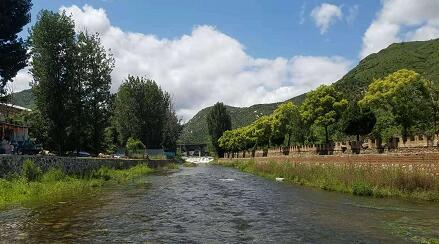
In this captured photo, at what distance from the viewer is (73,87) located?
156 feet

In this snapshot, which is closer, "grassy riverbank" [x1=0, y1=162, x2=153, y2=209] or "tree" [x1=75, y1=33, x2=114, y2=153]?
"grassy riverbank" [x1=0, y1=162, x2=153, y2=209]

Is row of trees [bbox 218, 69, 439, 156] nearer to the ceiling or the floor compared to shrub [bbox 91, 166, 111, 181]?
nearer to the ceiling

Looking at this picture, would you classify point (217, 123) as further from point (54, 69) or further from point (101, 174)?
point (101, 174)

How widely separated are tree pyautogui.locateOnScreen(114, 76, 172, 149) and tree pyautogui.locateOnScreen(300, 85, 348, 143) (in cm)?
5411

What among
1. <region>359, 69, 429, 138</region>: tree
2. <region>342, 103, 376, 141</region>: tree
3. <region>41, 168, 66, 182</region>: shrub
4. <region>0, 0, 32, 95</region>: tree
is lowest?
<region>41, 168, 66, 182</region>: shrub

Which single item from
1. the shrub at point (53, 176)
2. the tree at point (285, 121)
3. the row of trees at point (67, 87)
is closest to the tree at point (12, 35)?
the row of trees at point (67, 87)

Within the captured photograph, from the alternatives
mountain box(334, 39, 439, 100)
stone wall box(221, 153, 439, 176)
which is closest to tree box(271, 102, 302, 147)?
stone wall box(221, 153, 439, 176)

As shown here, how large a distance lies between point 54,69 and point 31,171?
19529mm

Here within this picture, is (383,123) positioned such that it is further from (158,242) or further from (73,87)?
(158,242)

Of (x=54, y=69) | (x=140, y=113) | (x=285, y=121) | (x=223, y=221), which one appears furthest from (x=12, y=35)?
(x=140, y=113)

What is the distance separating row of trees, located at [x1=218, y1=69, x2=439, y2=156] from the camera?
37500 mm

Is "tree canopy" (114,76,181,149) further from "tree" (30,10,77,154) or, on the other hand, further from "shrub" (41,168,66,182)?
"shrub" (41,168,66,182)

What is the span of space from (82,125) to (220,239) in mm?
39933

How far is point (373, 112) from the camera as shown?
1588 inches
